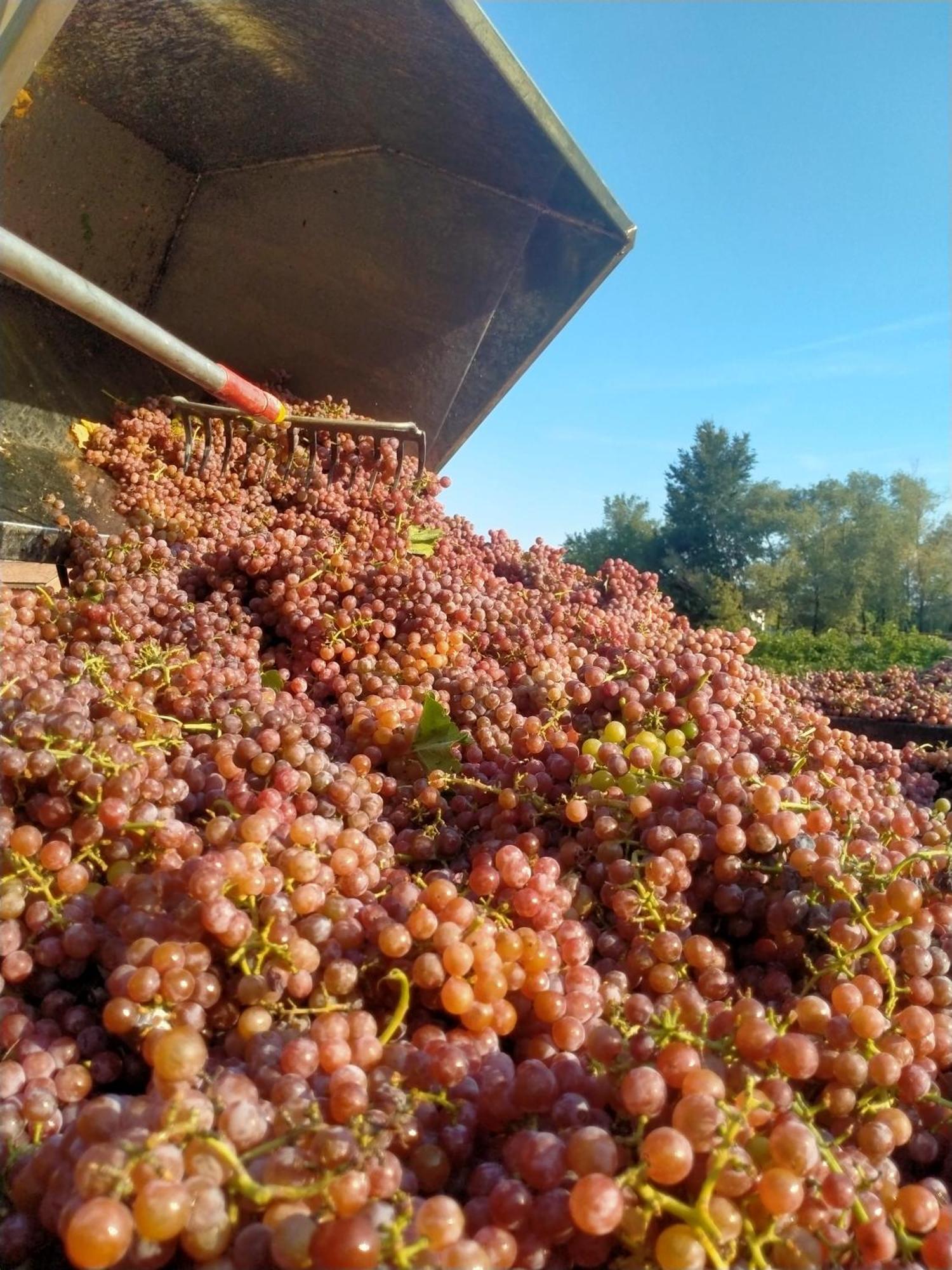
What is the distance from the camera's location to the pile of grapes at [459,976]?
0.51 metres

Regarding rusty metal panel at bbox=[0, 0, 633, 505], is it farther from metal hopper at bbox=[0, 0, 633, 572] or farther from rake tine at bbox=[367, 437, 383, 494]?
rake tine at bbox=[367, 437, 383, 494]

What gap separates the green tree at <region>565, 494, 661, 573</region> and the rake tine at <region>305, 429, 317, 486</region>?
14803 millimetres

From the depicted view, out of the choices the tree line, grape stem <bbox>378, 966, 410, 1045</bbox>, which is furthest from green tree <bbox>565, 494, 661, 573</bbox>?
grape stem <bbox>378, 966, 410, 1045</bbox>

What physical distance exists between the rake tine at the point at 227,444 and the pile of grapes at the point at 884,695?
2.46m

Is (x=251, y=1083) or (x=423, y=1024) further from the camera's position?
(x=423, y=1024)

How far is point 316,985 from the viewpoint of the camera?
0.72 metres

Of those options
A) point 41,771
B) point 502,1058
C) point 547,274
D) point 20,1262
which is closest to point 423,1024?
point 502,1058

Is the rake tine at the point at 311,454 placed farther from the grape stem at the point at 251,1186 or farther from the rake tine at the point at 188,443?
the grape stem at the point at 251,1186

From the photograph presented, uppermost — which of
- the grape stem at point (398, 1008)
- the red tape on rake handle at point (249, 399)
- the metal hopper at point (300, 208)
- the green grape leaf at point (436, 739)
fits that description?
the metal hopper at point (300, 208)

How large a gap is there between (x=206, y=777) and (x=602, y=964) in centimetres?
53

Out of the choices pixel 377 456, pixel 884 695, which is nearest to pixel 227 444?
pixel 377 456

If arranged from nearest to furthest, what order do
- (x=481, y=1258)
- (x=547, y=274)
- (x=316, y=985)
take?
1. (x=481, y=1258)
2. (x=316, y=985)
3. (x=547, y=274)

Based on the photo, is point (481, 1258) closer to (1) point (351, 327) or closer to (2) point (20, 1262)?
(2) point (20, 1262)

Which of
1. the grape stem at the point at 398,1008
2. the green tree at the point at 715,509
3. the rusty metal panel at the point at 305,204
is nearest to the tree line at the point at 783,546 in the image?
the green tree at the point at 715,509
